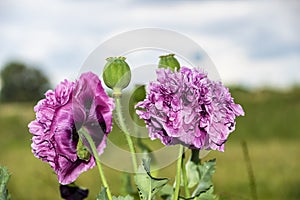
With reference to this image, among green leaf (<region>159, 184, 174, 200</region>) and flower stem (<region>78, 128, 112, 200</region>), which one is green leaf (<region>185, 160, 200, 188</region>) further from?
flower stem (<region>78, 128, 112, 200</region>)

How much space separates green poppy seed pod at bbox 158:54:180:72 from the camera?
785 millimetres

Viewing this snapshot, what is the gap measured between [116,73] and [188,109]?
4.1 inches

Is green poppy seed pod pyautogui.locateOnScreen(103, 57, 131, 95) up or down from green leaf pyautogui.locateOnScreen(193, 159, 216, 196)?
up

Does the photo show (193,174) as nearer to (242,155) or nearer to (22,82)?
(242,155)

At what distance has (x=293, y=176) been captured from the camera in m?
Answer: 6.38

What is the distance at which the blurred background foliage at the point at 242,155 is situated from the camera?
5961mm

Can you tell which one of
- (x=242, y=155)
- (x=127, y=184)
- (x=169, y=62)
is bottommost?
(x=242, y=155)

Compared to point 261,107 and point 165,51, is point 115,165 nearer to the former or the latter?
point 165,51

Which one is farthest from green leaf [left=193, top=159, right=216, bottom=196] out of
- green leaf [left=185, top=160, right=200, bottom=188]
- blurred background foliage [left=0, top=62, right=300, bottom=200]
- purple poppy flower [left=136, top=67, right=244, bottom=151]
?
blurred background foliage [left=0, top=62, right=300, bottom=200]

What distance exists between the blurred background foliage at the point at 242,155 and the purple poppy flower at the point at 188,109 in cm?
377

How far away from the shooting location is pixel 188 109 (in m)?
0.73

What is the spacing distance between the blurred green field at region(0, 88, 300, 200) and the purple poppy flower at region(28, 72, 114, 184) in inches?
138

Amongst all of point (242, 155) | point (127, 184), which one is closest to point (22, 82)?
point (242, 155)

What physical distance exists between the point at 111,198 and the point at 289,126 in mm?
9592
